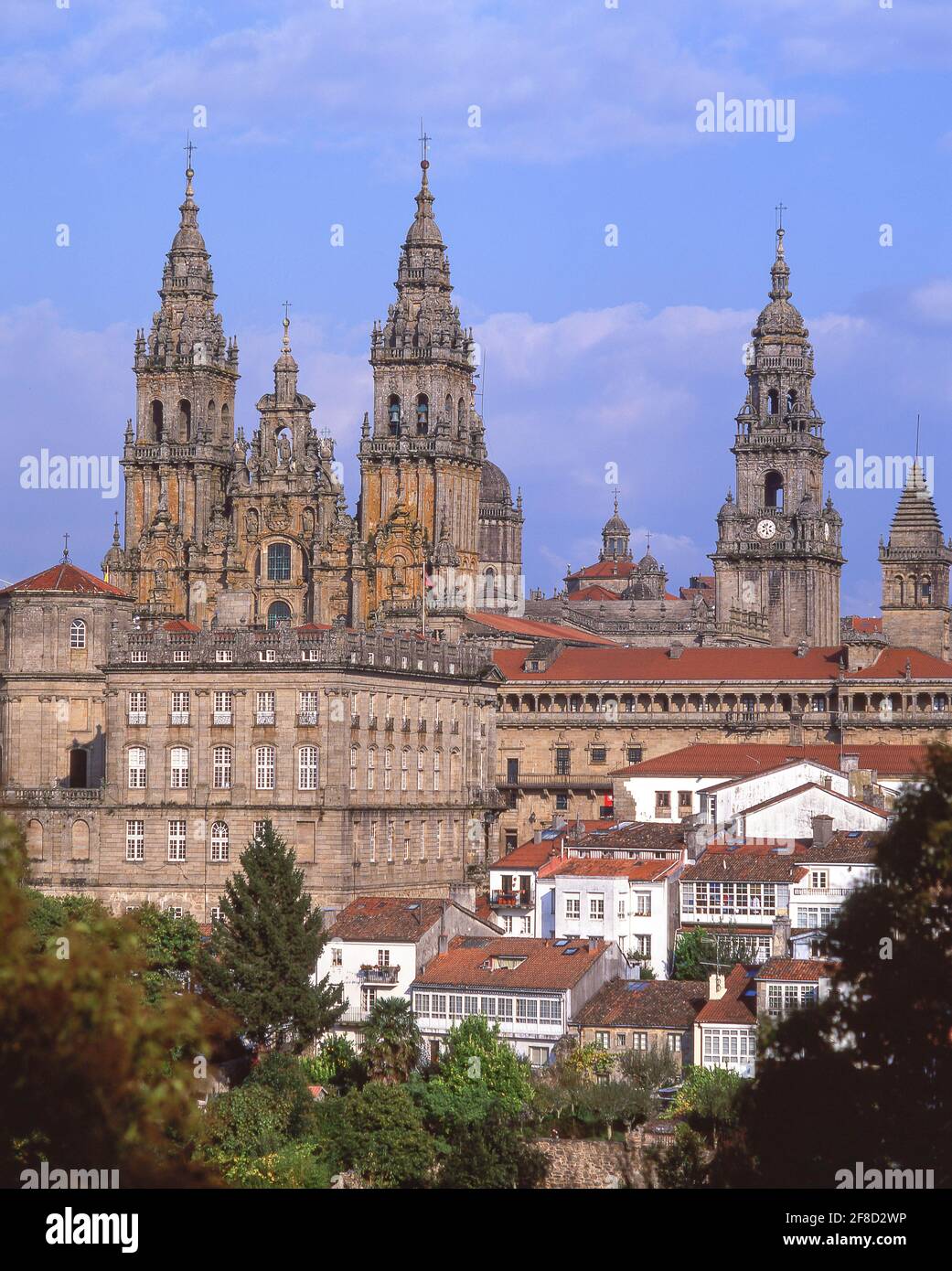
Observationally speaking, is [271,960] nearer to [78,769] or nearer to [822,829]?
[822,829]

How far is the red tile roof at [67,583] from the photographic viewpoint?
4481 inches

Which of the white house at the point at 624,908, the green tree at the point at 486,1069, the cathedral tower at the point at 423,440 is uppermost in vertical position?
the cathedral tower at the point at 423,440

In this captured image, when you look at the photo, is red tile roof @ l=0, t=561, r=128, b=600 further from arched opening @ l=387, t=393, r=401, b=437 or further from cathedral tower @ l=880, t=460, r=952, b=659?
cathedral tower @ l=880, t=460, r=952, b=659

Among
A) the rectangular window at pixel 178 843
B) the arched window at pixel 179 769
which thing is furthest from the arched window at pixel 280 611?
the rectangular window at pixel 178 843

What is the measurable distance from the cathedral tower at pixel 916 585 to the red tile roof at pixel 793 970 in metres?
80.7

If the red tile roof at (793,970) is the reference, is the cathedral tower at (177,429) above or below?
above

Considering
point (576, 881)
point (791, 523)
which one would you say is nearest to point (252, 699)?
point (576, 881)

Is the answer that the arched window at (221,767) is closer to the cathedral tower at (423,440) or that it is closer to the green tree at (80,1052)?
the cathedral tower at (423,440)

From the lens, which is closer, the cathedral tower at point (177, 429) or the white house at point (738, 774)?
the white house at point (738, 774)

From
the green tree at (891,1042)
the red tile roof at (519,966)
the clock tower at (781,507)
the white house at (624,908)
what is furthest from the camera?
the clock tower at (781,507)

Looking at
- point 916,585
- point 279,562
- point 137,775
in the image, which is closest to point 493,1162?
→ point 137,775

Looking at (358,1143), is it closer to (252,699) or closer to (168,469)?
(252,699)

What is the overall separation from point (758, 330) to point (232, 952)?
97725 mm

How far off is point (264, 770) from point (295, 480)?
122 ft
